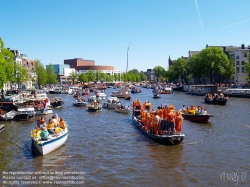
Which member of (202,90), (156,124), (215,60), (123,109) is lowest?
(123,109)

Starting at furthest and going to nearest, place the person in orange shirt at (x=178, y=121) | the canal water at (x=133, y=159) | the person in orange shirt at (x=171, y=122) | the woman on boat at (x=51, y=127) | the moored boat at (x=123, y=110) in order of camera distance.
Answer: the moored boat at (x=123, y=110) → the person in orange shirt at (x=178, y=121) → the person in orange shirt at (x=171, y=122) → the woman on boat at (x=51, y=127) → the canal water at (x=133, y=159)

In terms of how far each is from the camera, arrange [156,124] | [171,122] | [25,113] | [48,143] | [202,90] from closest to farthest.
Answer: [48,143] < [171,122] < [156,124] < [25,113] < [202,90]

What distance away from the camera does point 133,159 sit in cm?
2316

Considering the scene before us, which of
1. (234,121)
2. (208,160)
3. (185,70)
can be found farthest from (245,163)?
(185,70)

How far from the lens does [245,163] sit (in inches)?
852

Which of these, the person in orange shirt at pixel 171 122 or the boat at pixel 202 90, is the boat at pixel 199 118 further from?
the boat at pixel 202 90

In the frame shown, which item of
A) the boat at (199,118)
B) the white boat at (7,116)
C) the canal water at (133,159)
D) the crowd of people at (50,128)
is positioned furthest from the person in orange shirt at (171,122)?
the white boat at (7,116)

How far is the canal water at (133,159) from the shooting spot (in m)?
19.0

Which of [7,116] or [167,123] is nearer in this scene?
[167,123]

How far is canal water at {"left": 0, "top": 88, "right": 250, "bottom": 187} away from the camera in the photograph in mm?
19000

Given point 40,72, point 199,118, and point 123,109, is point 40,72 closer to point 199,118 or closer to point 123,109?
point 123,109

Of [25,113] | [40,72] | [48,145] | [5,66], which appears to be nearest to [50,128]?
[48,145]

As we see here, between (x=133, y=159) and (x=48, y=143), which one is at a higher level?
(x=48, y=143)

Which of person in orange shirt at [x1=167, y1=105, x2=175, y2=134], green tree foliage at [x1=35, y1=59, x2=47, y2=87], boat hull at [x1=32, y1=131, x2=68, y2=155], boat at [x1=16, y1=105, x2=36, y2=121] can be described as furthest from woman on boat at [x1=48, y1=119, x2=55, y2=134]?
green tree foliage at [x1=35, y1=59, x2=47, y2=87]
